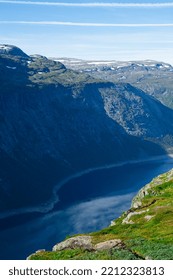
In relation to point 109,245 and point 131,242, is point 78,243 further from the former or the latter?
point 131,242

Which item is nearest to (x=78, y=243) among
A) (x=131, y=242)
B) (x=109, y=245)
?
(x=109, y=245)

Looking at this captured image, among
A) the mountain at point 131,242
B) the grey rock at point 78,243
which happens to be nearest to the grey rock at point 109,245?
the mountain at point 131,242

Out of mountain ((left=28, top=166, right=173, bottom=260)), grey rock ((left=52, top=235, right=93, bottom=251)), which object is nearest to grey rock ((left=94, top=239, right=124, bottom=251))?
mountain ((left=28, top=166, right=173, bottom=260))

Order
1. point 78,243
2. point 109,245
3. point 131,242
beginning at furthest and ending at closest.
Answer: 1. point 78,243
2. point 131,242
3. point 109,245

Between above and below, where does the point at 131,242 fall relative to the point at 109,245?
above

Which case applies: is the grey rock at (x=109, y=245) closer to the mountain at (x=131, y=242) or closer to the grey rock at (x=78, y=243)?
the mountain at (x=131, y=242)
